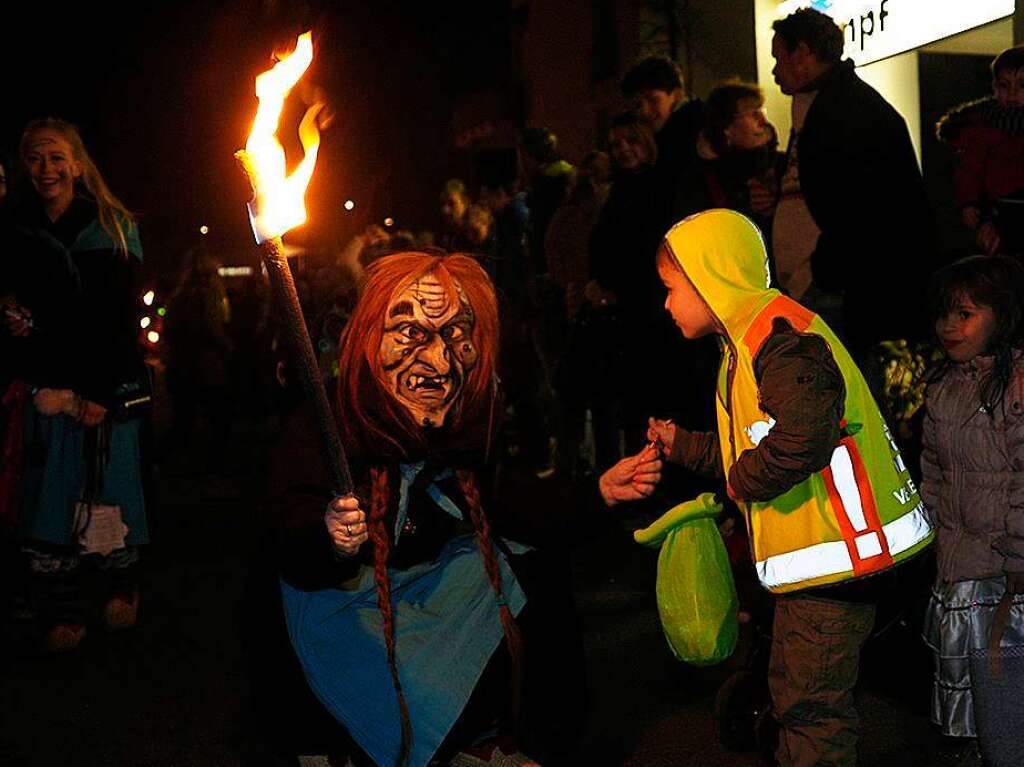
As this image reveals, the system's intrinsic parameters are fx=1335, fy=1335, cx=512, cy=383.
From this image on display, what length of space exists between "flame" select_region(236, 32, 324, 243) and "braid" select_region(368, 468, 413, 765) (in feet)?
2.69

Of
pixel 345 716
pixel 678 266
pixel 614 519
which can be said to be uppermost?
pixel 678 266

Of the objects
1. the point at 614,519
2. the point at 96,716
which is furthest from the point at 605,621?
the point at 614,519

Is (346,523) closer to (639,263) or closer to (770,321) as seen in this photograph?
(770,321)

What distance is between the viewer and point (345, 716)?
10.1 feet

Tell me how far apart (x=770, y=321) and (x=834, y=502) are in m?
0.51

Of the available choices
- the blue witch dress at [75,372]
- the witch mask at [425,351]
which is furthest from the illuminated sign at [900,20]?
the witch mask at [425,351]

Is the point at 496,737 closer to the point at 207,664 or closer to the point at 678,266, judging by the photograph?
the point at 678,266

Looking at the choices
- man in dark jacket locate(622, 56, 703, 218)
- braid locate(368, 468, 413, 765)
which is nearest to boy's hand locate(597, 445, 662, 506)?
braid locate(368, 468, 413, 765)

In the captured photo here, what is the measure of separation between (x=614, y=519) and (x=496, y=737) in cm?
62

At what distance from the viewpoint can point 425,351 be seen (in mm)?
3236

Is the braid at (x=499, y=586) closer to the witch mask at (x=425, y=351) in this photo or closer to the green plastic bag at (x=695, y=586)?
the witch mask at (x=425, y=351)

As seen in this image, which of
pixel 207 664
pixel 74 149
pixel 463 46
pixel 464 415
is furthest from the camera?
pixel 463 46

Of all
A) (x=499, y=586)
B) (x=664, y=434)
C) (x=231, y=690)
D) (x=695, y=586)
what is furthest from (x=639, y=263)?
(x=499, y=586)

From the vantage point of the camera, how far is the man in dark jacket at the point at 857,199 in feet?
17.3
